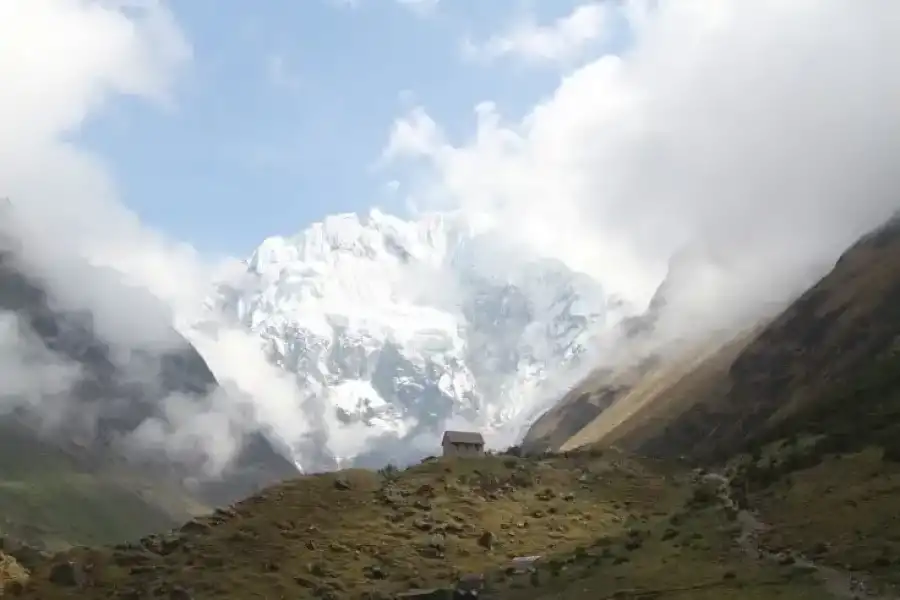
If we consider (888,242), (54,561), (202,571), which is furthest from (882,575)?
(888,242)

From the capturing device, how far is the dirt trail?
126ft

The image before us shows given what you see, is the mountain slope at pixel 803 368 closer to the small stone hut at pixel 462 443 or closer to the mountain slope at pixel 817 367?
the mountain slope at pixel 817 367

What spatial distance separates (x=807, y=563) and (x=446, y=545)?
28692mm

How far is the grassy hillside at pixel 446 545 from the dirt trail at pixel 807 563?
0.63m

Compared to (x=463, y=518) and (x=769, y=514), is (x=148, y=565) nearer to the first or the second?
(x=463, y=518)

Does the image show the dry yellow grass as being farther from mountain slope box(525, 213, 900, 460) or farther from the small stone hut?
the small stone hut

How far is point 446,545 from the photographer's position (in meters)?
66.9

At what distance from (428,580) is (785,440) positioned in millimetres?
34037

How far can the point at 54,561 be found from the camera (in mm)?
62531

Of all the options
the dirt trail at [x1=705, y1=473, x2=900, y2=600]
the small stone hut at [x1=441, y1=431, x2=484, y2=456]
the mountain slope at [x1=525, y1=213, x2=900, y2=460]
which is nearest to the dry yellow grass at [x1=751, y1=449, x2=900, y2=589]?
the dirt trail at [x1=705, y1=473, x2=900, y2=600]

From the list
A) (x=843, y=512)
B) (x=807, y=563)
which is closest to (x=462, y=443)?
(x=843, y=512)

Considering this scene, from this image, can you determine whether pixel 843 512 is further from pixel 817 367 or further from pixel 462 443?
pixel 817 367

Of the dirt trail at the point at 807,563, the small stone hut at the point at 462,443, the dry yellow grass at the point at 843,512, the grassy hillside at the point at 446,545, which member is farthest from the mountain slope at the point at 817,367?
the small stone hut at the point at 462,443

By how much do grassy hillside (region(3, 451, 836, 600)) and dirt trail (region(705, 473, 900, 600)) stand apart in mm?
628
